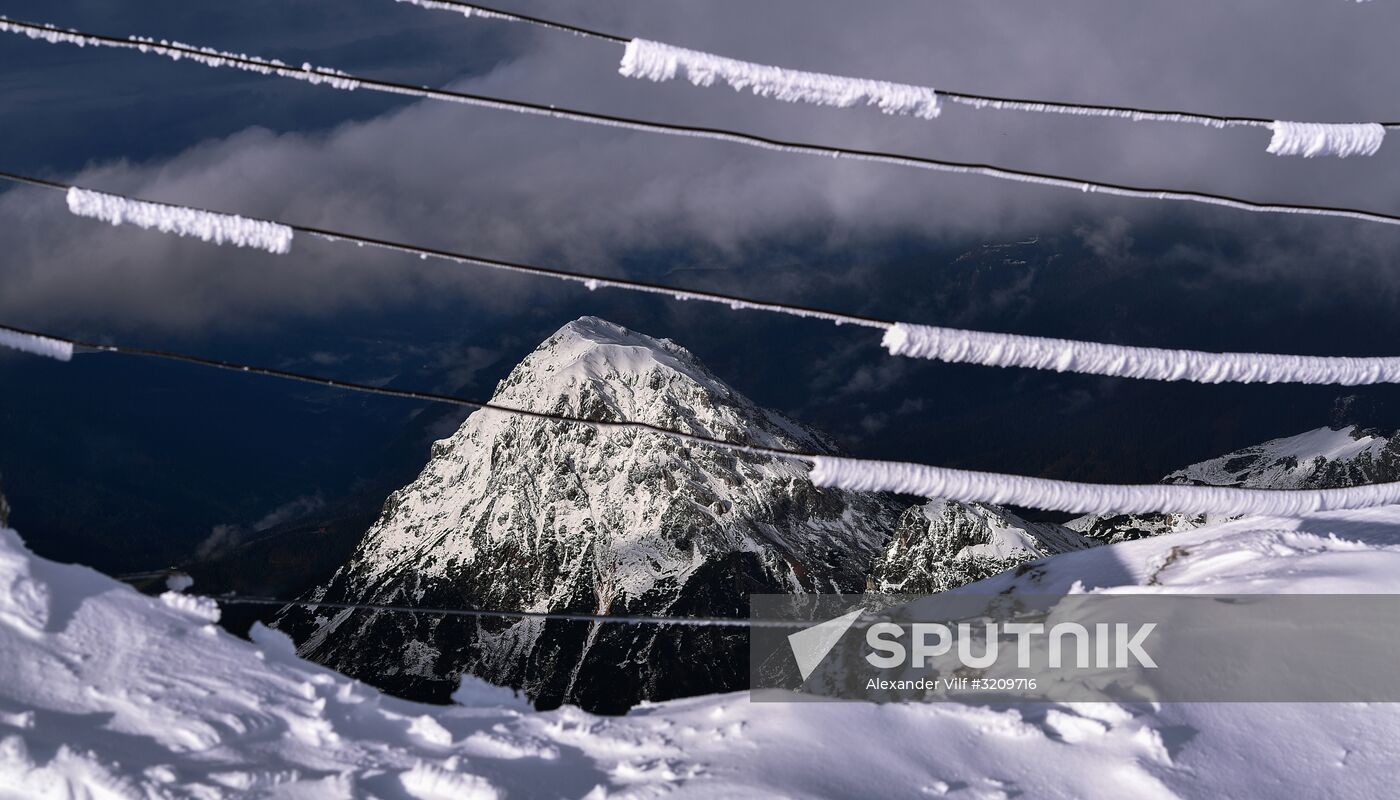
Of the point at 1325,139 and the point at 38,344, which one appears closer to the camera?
the point at 38,344

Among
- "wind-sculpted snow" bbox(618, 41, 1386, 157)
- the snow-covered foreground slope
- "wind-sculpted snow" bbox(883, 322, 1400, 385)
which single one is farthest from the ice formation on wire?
"wind-sculpted snow" bbox(883, 322, 1400, 385)

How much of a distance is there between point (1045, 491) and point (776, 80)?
6.57 meters

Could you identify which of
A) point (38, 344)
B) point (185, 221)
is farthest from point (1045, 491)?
point (38, 344)

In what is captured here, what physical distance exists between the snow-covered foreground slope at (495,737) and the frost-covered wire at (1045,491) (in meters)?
2.90

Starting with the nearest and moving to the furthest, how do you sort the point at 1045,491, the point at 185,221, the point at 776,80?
the point at 776,80 < the point at 185,221 < the point at 1045,491

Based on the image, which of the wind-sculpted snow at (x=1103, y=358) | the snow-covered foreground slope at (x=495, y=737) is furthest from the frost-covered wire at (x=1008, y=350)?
the snow-covered foreground slope at (x=495, y=737)

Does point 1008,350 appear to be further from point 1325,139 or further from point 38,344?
point 38,344

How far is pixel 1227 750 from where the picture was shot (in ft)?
48.2

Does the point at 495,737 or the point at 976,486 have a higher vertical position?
the point at 976,486

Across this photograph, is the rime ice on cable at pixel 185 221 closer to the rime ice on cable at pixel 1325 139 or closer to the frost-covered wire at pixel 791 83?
the frost-covered wire at pixel 791 83

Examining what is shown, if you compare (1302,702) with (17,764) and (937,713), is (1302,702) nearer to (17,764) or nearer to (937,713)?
(937,713)

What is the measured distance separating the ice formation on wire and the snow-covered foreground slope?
7.94 ft

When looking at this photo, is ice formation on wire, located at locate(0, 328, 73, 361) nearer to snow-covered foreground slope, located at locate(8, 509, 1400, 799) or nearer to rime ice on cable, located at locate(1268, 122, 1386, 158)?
snow-covered foreground slope, located at locate(8, 509, 1400, 799)

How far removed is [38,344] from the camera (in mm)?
14305
